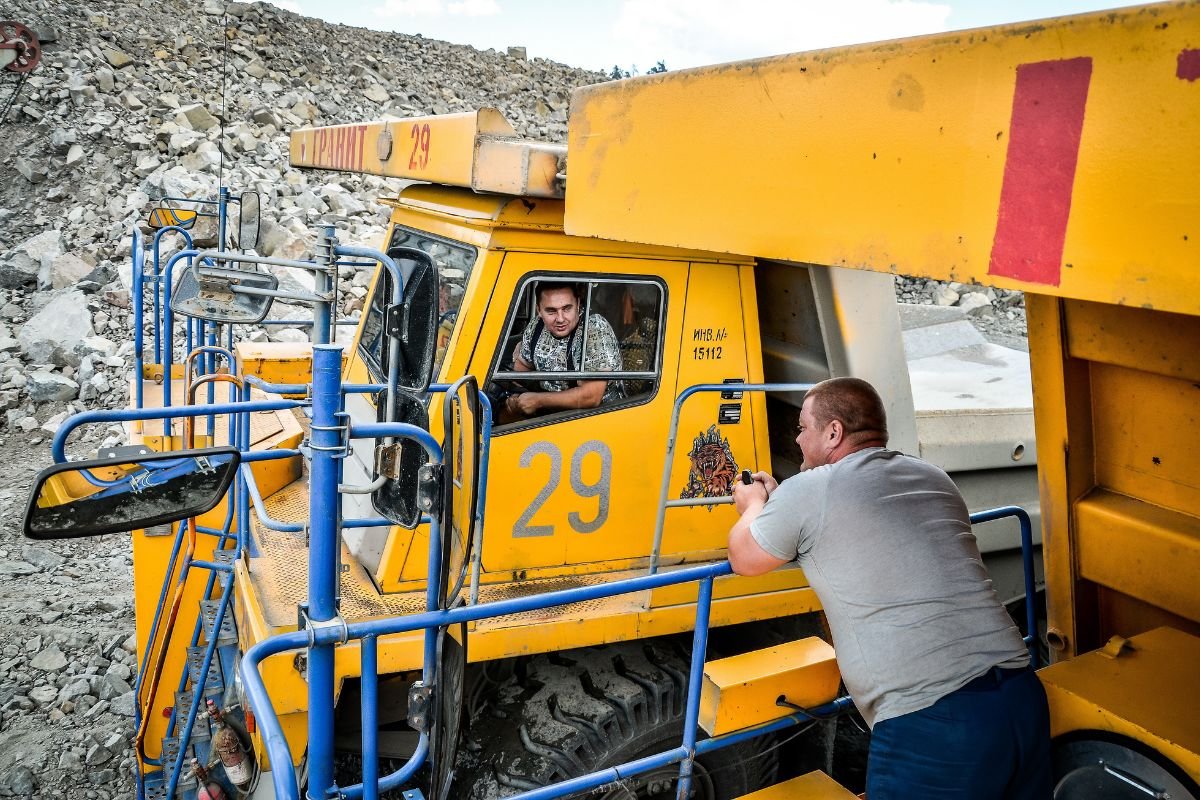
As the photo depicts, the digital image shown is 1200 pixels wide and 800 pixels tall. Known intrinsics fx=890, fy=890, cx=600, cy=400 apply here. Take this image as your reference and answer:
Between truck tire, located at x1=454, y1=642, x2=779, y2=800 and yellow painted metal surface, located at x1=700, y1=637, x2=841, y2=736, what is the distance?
559 mm

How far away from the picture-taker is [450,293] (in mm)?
3357

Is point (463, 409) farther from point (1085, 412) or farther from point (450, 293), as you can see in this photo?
point (1085, 412)

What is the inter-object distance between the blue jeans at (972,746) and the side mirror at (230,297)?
2.02 metres

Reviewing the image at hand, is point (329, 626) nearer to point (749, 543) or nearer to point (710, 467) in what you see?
point (749, 543)

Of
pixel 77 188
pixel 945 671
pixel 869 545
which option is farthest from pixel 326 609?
pixel 77 188

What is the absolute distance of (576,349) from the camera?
11.0 feet

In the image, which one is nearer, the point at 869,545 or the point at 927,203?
the point at 927,203

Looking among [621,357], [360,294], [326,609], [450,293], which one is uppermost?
[360,294]

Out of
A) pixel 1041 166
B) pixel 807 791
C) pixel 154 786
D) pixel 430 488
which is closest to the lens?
pixel 1041 166

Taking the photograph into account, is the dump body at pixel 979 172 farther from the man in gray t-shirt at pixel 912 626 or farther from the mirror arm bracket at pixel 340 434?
the mirror arm bracket at pixel 340 434

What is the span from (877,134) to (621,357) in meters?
2.11

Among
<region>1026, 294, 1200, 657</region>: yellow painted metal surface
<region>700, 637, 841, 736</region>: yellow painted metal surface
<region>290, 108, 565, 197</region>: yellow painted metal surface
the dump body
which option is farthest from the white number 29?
<region>1026, 294, 1200, 657</region>: yellow painted metal surface

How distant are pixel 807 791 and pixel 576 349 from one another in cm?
167

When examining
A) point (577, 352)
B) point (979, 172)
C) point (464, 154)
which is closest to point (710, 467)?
point (577, 352)
